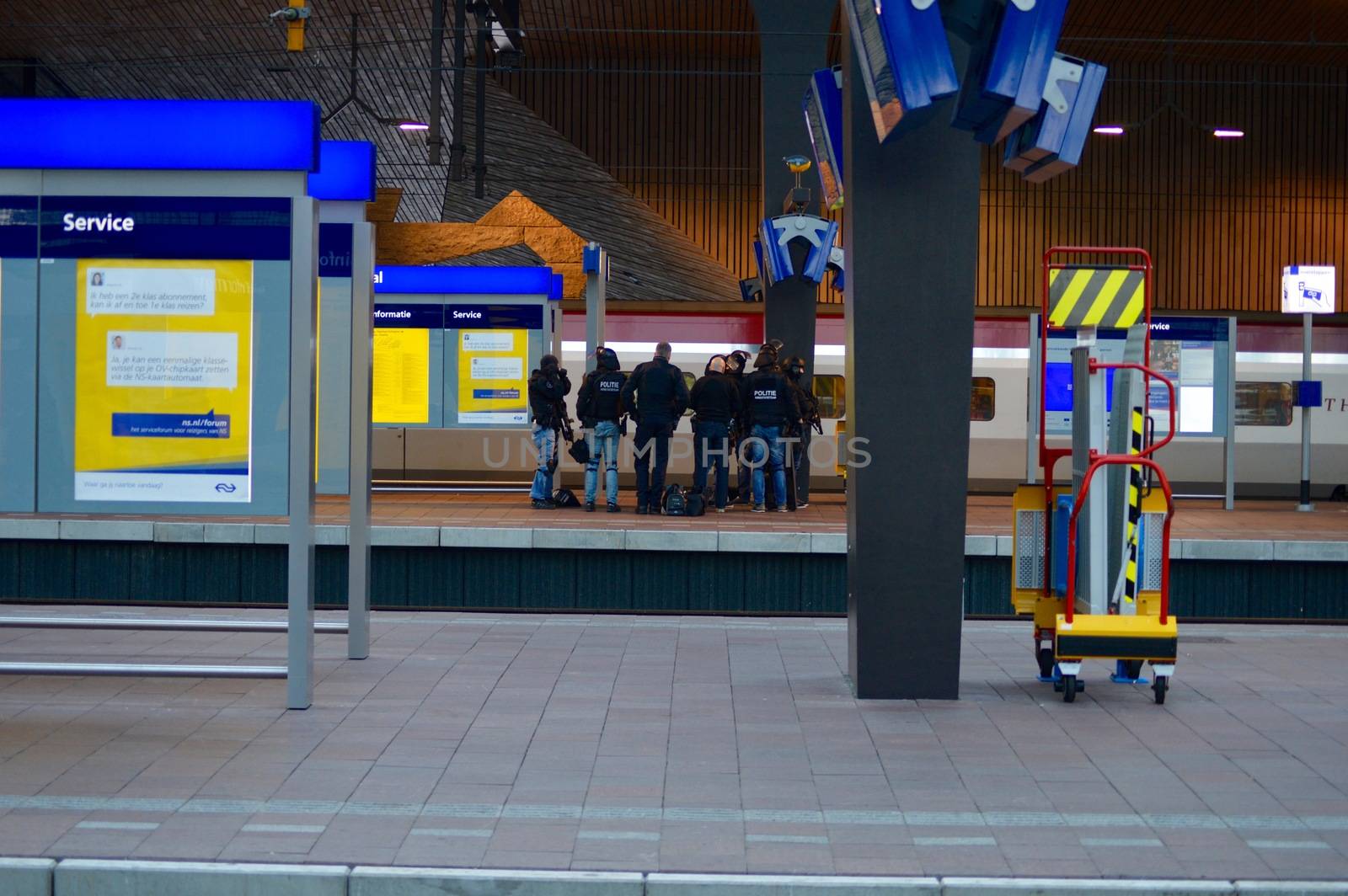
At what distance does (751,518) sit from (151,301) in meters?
8.49

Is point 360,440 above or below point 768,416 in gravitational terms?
below

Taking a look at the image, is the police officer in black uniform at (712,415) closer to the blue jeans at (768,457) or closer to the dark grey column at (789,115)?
the blue jeans at (768,457)

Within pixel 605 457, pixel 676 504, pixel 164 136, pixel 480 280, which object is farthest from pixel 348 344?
pixel 480 280

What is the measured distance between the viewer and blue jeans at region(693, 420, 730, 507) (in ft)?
50.5

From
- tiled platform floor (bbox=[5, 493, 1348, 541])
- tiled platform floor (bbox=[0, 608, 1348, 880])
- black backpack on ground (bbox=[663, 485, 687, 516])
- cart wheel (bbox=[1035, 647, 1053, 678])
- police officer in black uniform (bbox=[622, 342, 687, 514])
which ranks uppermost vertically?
police officer in black uniform (bbox=[622, 342, 687, 514])

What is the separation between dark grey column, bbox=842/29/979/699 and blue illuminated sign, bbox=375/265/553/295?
33.9 ft

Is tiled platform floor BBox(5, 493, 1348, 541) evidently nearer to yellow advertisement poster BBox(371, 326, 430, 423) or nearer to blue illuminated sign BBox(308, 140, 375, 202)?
yellow advertisement poster BBox(371, 326, 430, 423)

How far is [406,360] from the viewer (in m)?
17.9

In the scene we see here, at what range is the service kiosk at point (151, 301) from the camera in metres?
6.98

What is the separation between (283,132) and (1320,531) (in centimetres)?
1087

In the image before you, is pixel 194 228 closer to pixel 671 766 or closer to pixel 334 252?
pixel 334 252

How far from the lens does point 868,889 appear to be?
435 centimetres

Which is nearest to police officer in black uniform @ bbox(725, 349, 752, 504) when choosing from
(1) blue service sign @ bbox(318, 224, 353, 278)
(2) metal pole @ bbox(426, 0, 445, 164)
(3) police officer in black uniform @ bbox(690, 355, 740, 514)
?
(3) police officer in black uniform @ bbox(690, 355, 740, 514)

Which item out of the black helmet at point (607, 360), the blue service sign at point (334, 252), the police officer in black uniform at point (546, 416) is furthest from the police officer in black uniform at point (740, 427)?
the blue service sign at point (334, 252)
